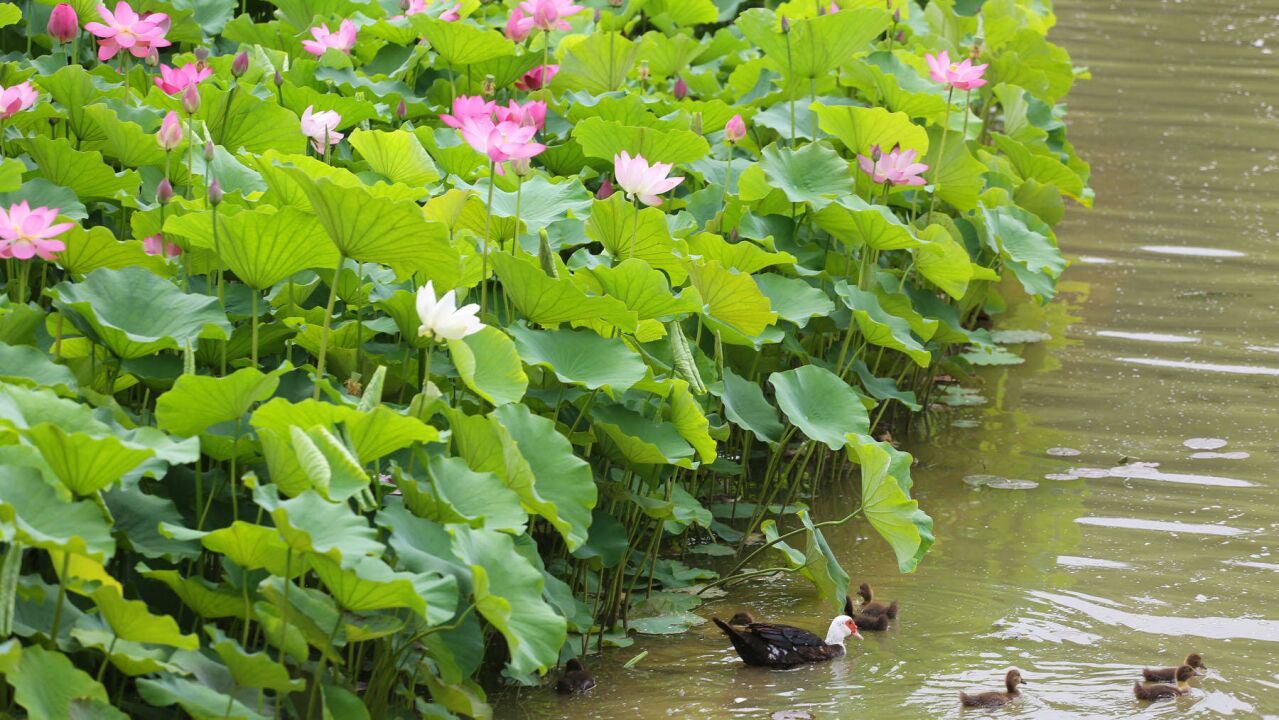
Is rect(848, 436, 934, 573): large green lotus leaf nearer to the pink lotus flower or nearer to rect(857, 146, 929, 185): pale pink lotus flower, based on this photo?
rect(857, 146, 929, 185): pale pink lotus flower

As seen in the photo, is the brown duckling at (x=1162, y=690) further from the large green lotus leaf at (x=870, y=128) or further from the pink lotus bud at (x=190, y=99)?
the pink lotus bud at (x=190, y=99)

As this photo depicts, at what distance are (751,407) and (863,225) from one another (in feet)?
1.74

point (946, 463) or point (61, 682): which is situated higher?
point (61, 682)

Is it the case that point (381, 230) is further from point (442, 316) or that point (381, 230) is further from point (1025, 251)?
point (1025, 251)

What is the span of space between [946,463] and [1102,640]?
1060mm

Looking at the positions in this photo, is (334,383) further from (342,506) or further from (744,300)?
(744,300)

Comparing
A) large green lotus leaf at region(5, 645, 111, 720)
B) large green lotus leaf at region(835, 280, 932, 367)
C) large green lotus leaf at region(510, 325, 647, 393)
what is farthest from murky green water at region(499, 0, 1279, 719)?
large green lotus leaf at region(5, 645, 111, 720)

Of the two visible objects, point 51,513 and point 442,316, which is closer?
point 51,513

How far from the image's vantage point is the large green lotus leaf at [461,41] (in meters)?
3.94

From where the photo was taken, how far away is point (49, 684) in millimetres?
1997

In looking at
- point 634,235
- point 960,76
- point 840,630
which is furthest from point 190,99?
point 960,76

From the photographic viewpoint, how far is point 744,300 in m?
3.10

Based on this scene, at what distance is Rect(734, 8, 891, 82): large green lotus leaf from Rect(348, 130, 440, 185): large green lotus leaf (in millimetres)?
1222

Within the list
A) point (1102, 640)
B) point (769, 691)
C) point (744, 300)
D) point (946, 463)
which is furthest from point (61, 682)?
point (946, 463)
